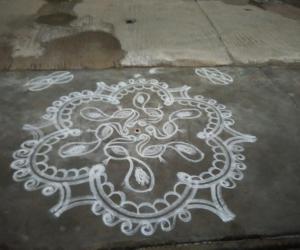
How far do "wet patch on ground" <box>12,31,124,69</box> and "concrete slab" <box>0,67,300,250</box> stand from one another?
141 mm

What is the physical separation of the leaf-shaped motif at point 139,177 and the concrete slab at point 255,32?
4.81ft

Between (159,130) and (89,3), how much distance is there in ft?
7.73

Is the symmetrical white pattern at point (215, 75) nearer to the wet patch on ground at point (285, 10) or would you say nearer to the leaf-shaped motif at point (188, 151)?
the leaf-shaped motif at point (188, 151)

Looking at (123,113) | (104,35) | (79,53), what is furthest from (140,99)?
(104,35)

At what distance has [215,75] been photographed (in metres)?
2.44

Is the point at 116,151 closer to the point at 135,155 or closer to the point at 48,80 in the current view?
the point at 135,155

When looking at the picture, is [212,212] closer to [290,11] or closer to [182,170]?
[182,170]

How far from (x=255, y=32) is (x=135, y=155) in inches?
82.8

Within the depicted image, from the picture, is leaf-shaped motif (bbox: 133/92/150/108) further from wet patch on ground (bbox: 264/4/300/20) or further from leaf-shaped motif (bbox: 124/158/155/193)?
wet patch on ground (bbox: 264/4/300/20)

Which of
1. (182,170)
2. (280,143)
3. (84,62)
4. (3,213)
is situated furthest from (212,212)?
(84,62)

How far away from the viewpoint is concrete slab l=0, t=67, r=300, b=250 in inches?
54.9

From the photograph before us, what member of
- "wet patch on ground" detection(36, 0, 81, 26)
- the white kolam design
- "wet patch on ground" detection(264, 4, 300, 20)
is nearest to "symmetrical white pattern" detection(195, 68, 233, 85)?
the white kolam design

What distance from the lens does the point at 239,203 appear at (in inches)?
59.5

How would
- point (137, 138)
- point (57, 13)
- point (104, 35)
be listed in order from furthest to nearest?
1. point (57, 13)
2. point (104, 35)
3. point (137, 138)
